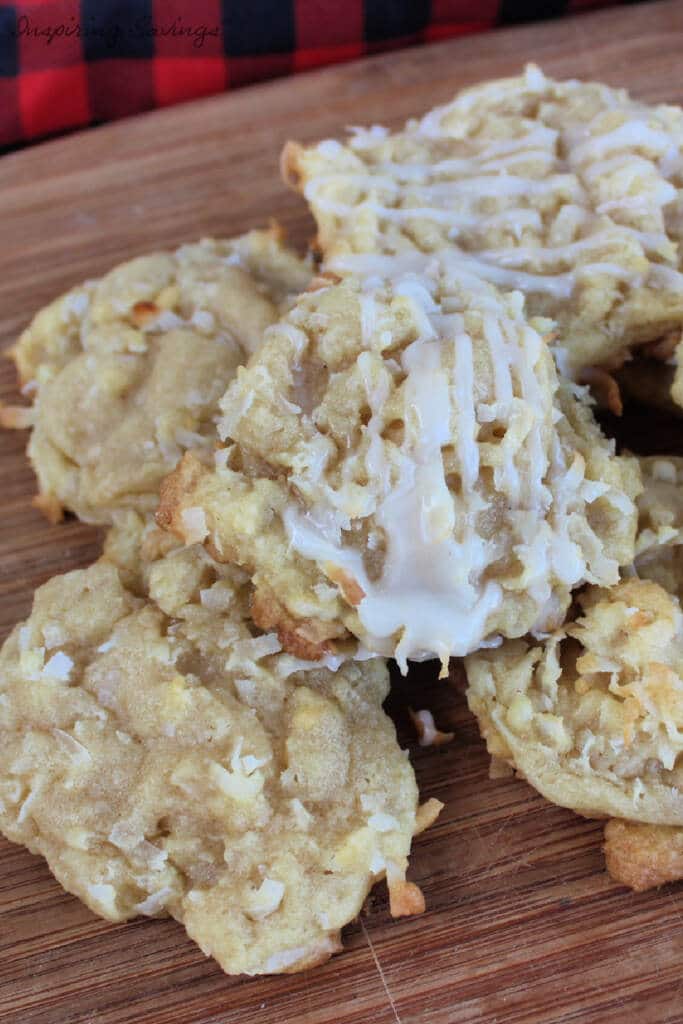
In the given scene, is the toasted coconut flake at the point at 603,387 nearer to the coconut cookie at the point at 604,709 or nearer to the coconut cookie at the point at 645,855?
the coconut cookie at the point at 604,709

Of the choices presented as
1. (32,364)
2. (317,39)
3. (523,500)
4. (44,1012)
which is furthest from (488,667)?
(317,39)

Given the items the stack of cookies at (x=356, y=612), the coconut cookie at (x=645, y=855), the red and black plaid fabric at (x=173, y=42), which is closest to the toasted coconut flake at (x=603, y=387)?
the stack of cookies at (x=356, y=612)

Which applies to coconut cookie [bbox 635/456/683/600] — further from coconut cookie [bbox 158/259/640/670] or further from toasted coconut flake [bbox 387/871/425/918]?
toasted coconut flake [bbox 387/871/425/918]

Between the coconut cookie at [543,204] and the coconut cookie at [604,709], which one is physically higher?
the coconut cookie at [543,204]

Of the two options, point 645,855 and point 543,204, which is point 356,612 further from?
point 543,204

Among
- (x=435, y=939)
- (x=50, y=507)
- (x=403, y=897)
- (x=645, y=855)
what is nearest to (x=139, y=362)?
(x=50, y=507)

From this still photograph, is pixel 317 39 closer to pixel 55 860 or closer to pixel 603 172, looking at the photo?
pixel 603 172

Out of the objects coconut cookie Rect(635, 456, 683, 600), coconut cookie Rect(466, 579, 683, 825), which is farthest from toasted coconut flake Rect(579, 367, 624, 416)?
coconut cookie Rect(466, 579, 683, 825)
